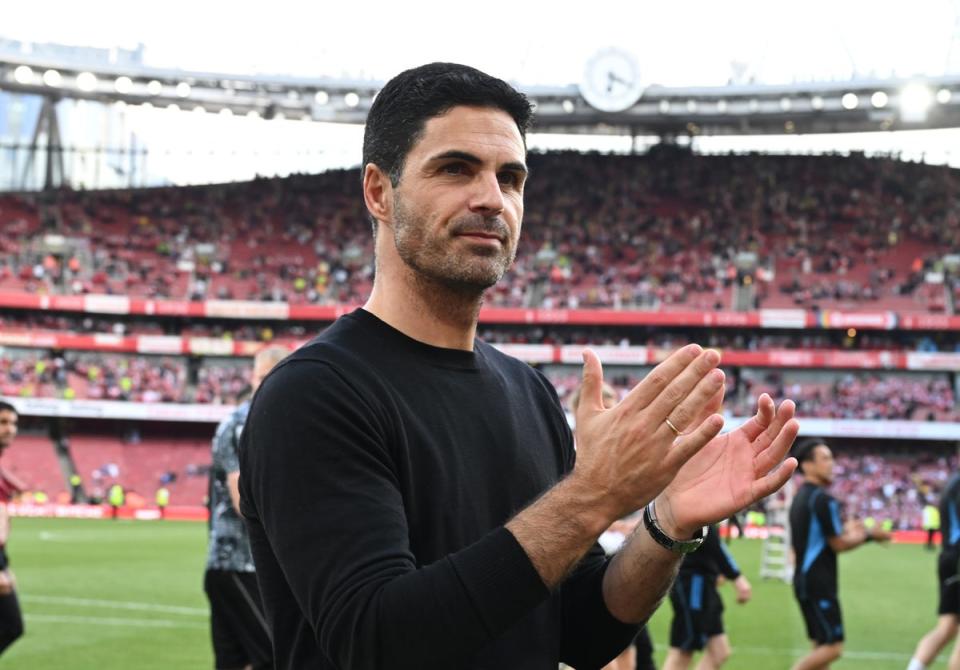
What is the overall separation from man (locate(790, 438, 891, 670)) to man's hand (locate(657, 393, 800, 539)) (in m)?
7.32

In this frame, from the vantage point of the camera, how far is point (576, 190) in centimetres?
5359

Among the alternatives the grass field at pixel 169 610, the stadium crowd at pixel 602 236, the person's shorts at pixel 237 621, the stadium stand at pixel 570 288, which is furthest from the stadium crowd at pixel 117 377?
the person's shorts at pixel 237 621

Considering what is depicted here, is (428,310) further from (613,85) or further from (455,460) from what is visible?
(613,85)

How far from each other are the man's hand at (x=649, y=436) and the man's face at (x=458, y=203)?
0.47 meters

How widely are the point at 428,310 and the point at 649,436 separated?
26.6 inches

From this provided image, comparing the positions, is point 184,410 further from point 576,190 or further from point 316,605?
point 316,605

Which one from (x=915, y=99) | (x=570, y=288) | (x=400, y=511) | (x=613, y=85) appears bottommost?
(x=400, y=511)

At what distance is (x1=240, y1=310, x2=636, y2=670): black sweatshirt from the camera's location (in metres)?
2.04

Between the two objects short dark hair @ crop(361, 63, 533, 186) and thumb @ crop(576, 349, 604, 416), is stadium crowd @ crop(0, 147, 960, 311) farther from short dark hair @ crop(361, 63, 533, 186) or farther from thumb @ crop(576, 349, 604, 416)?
thumb @ crop(576, 349, 604, 416)

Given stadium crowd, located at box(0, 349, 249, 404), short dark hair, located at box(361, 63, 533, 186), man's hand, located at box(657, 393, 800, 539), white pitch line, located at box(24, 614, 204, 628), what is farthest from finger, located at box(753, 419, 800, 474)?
stadium crowd, located at box(0, 349, 249, 404)

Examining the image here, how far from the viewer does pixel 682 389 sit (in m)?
2.06

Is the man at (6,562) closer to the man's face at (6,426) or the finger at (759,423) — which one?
the man's face at (6,426)

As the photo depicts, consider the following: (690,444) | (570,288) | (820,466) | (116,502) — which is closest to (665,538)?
(690,444)

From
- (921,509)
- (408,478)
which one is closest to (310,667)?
(408,478)
